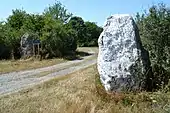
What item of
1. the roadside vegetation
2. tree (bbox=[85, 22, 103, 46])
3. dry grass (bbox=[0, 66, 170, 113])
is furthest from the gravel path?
tree (bbox=[85, 22, 103, 46])

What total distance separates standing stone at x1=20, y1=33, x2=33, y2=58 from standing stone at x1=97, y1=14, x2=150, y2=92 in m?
22.4

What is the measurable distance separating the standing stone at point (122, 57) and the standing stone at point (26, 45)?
22.4m

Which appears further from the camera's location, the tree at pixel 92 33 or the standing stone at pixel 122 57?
the tree at pixel 92 33

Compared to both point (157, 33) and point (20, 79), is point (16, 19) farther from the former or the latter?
point (157, 33)

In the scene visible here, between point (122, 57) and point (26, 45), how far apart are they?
23.9m

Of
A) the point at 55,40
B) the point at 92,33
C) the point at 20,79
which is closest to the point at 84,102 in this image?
the point at 20,79

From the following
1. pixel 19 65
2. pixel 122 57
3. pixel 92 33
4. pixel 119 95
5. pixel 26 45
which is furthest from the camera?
pixel 92 33

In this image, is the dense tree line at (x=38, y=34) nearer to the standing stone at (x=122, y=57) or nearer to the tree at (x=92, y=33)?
the standing stone at (x=122, y=57)

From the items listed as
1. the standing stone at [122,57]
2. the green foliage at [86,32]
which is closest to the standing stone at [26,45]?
the standing stone at [122,57]

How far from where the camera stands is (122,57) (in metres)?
10.4

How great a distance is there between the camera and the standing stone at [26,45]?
32831mm

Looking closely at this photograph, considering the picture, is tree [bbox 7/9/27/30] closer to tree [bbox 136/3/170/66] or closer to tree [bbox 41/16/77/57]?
tree [bbox 41/16/77/57]

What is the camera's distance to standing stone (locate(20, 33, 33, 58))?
108 ft

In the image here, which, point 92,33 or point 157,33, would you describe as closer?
point 157,33
